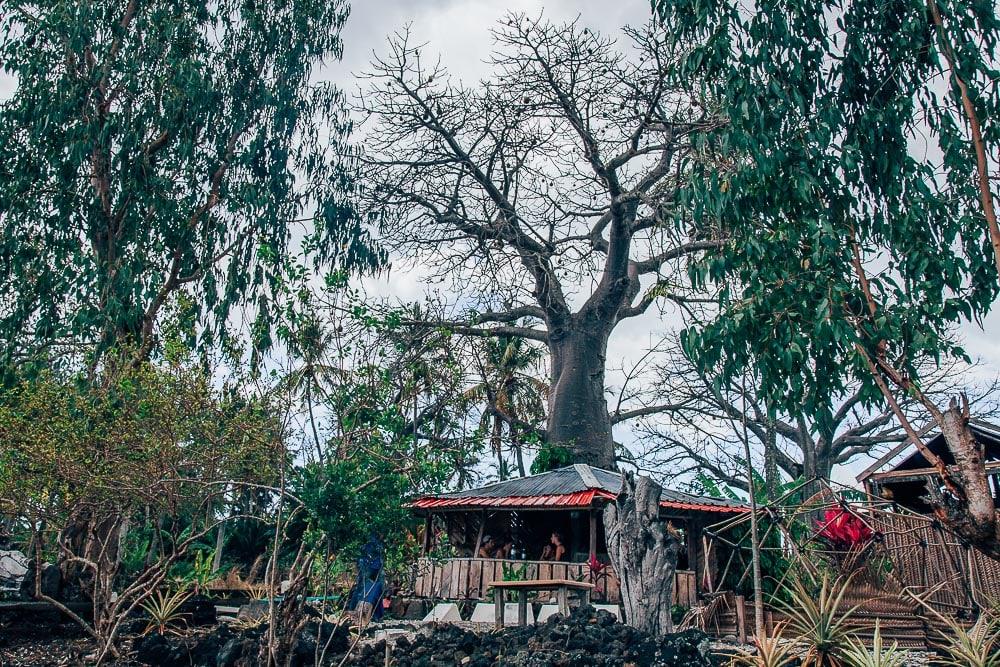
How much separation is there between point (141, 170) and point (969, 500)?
13300 millimetres

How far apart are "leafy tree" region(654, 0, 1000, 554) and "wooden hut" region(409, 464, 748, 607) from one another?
503 centimetres

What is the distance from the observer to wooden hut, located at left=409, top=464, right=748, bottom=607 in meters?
13.7

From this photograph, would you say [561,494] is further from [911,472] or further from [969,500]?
[969,500]

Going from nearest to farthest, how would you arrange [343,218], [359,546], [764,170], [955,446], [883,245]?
[955,446], [359,546], [764,170], [883,245], [343,218]

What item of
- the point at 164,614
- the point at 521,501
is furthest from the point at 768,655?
the point at 521,501

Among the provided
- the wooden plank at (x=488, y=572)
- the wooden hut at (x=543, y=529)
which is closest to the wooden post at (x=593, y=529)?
the wooden hut at (x=543, y=529)

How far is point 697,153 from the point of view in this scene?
871cm

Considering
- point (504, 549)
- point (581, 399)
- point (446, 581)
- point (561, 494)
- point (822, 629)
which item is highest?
point (581, 399)

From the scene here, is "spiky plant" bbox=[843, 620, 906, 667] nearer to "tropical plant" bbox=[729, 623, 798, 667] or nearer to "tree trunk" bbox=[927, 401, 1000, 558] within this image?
"tropical plant" bbox=[729, 623, 798, 667]

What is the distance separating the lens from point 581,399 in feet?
57.8

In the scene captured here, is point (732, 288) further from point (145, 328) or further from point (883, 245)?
point (145, 328)

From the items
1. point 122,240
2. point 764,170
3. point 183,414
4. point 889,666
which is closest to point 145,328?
point 122,240

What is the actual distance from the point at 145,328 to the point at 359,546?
9.37 metres

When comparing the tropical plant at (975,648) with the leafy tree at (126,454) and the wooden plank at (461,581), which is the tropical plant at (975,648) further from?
the wooden plank at (461,581)
